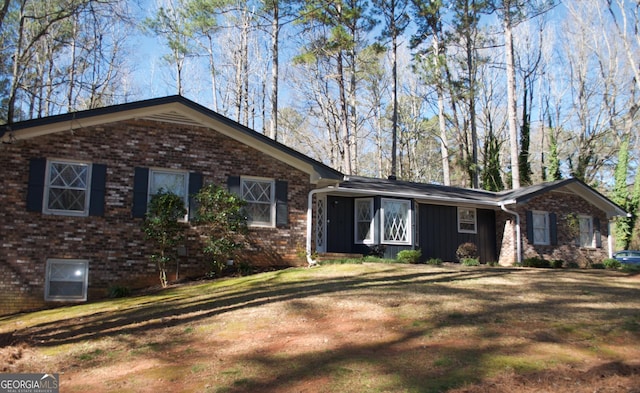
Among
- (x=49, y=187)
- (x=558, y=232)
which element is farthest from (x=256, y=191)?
(x=558, y=232)

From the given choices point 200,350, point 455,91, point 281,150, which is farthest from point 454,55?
point 200,350

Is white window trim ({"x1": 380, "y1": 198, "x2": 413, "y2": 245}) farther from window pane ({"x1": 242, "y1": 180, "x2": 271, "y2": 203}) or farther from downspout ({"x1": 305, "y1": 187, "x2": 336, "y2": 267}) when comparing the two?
window pane ({"x1": 242, "y1": 180, "x2": 271, "y2": 203})

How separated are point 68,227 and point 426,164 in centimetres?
3221

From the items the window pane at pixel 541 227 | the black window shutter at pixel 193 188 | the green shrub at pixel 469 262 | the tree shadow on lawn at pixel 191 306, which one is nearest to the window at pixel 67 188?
the black window shutter at pixel 193 188

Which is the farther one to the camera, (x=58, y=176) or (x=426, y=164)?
(x=426, y=164)

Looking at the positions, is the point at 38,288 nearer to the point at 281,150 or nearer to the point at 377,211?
the point at 281,150

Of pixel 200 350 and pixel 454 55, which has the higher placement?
pixel 454 55

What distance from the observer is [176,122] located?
1337cm

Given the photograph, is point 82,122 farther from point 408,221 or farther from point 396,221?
point 408,221

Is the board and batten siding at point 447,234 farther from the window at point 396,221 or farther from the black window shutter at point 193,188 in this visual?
the black window shutter at point 193,188

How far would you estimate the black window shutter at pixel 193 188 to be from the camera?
43.3ft

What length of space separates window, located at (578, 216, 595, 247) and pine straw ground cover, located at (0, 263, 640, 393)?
35.5ft

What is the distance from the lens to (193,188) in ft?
43.6

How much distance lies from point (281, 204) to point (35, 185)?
19.5 feet
